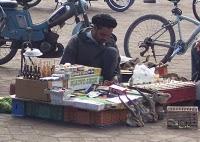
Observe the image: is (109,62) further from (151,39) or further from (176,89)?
(151,39)

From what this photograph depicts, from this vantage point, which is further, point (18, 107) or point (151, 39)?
point (151, 39)

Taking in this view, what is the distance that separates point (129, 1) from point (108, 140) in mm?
10721

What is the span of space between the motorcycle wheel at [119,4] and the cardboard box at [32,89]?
32.3 ft

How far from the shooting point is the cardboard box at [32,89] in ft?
21.4

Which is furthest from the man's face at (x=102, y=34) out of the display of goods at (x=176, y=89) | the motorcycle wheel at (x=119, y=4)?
the motorcycle wheel at (x=119, y=4)

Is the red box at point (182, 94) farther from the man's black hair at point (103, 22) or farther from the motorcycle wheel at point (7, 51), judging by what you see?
the motorcycle wheel at point (7, 51)

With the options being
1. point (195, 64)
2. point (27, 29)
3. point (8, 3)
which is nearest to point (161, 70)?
point (195, 64)

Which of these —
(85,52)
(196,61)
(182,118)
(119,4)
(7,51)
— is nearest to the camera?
(182,118)

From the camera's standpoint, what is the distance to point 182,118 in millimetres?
6527

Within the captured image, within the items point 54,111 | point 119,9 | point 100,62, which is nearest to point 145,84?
point 100,62

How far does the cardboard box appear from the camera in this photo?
6516 millimetres

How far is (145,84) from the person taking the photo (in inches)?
283

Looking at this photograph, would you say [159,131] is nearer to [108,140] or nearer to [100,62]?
[108,140]

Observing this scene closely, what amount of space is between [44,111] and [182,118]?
4.31ft
